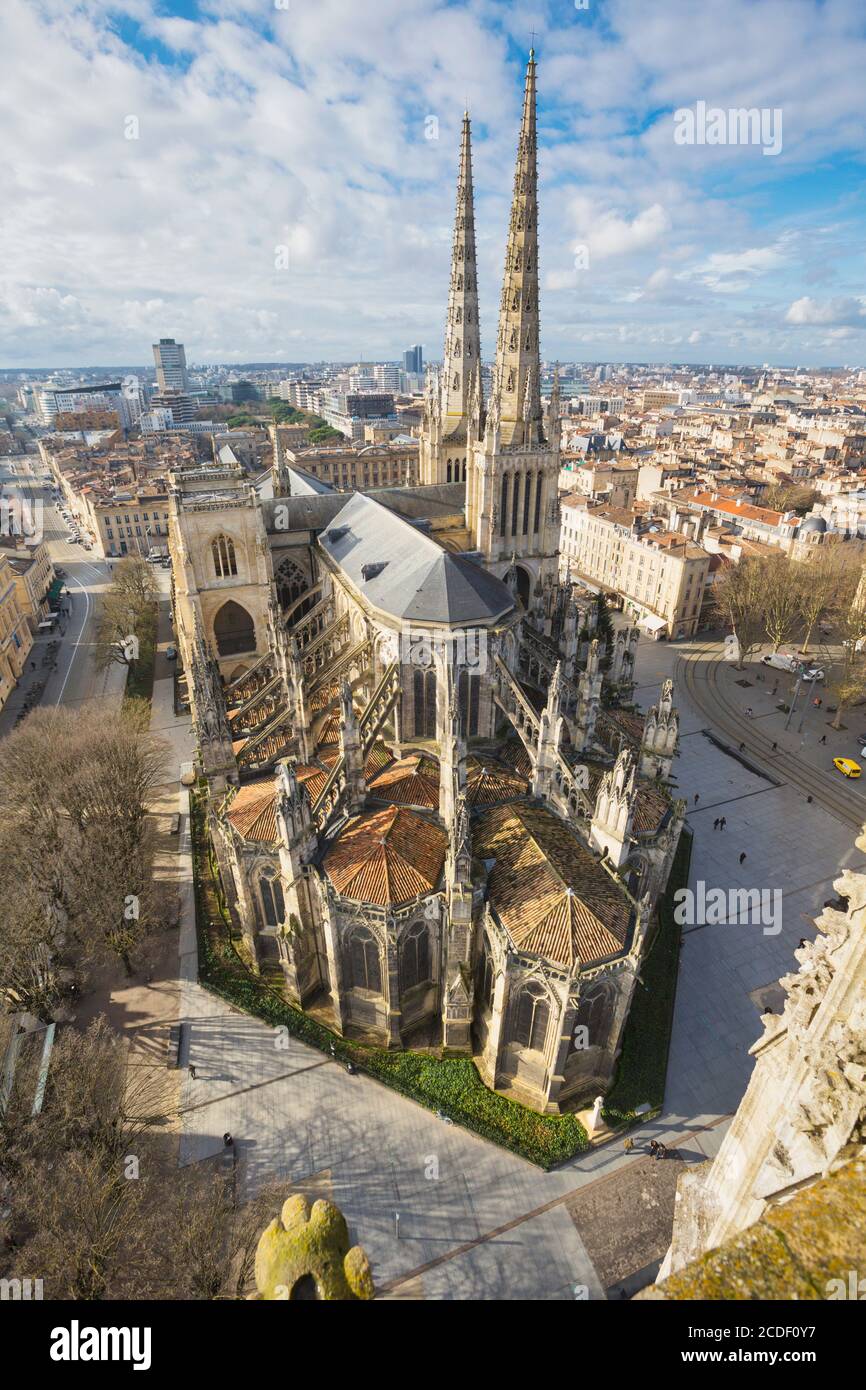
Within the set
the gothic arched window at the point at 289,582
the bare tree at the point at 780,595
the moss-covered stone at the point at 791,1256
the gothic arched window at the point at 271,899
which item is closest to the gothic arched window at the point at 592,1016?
the gothic arched window at the point at 271,899

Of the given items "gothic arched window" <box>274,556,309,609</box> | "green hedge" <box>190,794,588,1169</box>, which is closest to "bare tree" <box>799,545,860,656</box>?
"gothic arched window" <box>274,556,309,609</box>

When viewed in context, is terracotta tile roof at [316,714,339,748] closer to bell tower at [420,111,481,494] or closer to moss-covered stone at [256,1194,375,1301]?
bell tower at [420,111,481,494]

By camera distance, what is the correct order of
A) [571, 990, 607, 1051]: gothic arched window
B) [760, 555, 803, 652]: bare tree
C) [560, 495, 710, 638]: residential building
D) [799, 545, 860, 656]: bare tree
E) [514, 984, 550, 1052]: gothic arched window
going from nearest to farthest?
[571, 990, 607, 1051]: gothic arched window, [514, 984, 550, 1052]: gothic arched window, [760, 555, 803, 652]: bare tree, [799, 545, 860, 656]: bare tree, [560, 495, 710, 638]: residential building

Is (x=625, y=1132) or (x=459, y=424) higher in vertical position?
(x=459, y=424)

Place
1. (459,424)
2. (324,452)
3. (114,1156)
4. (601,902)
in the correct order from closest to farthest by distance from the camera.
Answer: (114,1156)
(601,902)
(459,424)
(324,452)

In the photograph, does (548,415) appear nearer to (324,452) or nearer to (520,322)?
(520,322)

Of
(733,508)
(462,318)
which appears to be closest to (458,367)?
(462,318)

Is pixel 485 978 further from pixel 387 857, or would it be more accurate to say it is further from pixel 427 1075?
pixel 387 857
